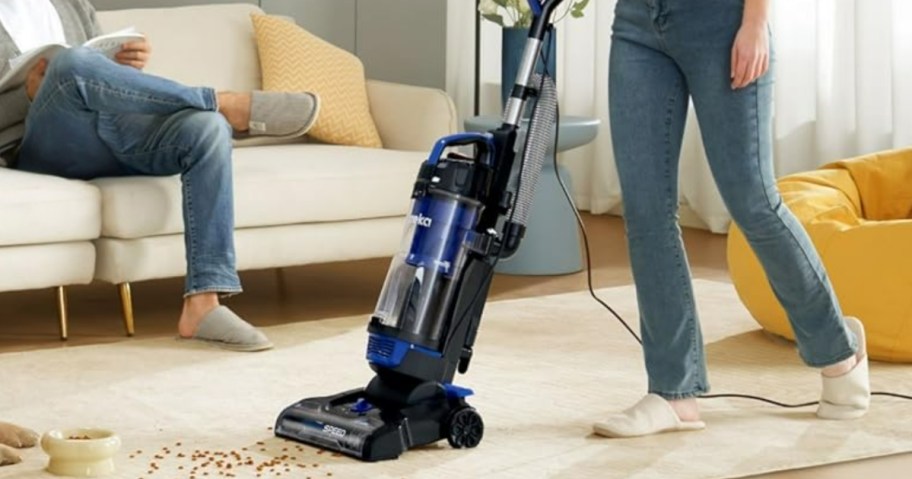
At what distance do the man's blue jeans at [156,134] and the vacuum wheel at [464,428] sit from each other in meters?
1.18

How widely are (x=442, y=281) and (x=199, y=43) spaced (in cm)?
214

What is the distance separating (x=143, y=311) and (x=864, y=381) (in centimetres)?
205

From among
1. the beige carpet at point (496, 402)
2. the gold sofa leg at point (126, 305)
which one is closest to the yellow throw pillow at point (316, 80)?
the beige carpet at point (496, 402)

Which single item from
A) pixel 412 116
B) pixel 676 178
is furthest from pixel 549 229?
pixel 676 178

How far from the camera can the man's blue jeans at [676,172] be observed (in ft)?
9.51

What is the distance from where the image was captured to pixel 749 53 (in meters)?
2.82

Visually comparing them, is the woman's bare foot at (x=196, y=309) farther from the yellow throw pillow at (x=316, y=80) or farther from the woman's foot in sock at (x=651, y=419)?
the woman's foot in sock at (x=651, y=419)

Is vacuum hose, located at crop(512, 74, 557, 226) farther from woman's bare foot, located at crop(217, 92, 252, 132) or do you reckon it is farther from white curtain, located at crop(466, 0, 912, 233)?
white curtain, located at crop(466, 0, 912, 233)

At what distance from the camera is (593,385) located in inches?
142

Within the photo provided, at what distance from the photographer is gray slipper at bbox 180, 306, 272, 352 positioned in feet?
13.0

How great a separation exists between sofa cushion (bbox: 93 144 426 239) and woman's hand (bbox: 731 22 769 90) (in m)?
1.68

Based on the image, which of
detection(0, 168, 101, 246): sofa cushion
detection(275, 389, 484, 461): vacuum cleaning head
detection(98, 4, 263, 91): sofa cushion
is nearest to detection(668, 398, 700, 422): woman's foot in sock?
detection(275, 389, 484, 461): vacuum cleaning head

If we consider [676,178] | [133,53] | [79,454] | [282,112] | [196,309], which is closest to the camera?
[79,454]

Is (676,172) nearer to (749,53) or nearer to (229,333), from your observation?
(749,53)
